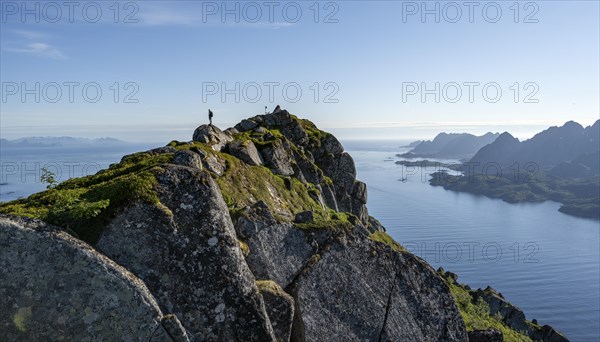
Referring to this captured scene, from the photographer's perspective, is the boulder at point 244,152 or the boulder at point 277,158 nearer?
the boulder at point 244,152

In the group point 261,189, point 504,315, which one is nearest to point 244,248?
point 261,189

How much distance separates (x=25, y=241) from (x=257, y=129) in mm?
42812

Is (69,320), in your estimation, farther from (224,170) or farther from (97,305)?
(224,170)

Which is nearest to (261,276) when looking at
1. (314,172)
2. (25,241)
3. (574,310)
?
(25,241)

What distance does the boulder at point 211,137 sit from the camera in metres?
36.6

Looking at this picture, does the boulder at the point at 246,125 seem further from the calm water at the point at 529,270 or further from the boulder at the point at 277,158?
the calm water at the point at 529,270

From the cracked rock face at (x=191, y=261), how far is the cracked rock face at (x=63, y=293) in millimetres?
784

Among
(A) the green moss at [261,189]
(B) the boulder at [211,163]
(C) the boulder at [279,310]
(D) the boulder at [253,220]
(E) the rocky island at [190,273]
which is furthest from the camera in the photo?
(B) the boulder at [211,163]

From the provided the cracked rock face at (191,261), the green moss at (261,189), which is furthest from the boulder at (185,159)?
the cracked rock face at (191,261)

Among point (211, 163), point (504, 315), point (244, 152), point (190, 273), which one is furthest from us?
point (504, 315)

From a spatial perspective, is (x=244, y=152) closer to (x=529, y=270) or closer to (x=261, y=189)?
(x=261, y=189)

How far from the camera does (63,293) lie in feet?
35.2

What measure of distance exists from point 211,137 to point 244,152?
343 cm

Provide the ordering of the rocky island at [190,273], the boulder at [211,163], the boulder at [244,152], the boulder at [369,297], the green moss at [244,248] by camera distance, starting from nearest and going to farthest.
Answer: the rocky island at [190,273]
the boulder at [369,297]
the green moss at [244,248]
the boulder at [211,163]
the boulder at [244,152]
